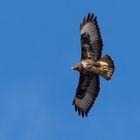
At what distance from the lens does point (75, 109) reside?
852 inches

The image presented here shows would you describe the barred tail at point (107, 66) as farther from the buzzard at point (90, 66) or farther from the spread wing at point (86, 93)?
the spread wing at point (86, 93)

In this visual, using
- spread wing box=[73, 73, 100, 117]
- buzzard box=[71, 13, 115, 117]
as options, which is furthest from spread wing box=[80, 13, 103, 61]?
spread wing box=[73, 73, 100, 117]

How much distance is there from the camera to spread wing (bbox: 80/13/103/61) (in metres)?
20.5

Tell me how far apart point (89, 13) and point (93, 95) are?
2.78 metres

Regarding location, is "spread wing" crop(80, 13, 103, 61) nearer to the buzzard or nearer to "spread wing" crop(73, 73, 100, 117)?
the buzzard

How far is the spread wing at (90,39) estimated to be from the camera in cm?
2047

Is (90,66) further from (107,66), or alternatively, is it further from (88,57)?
(107,66)

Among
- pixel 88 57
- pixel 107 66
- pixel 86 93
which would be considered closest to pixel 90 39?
pixel 88 57

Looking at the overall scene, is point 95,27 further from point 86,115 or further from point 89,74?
point 86,115

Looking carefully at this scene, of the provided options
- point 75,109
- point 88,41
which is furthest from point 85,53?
point 75,109

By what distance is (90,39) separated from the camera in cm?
2067

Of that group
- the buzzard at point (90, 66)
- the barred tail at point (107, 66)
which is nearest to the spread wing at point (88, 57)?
the buzzard at point (90, 66)

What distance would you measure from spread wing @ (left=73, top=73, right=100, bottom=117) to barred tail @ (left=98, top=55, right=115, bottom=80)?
721 mm

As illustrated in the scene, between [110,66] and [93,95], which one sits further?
[93,95]
